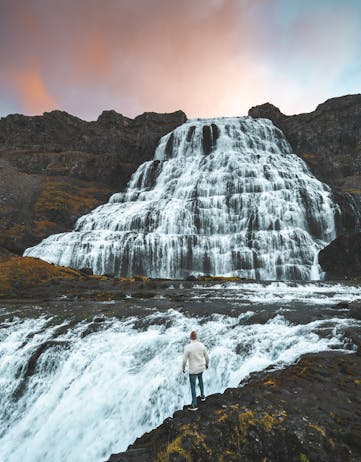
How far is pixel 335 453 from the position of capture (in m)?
5.35

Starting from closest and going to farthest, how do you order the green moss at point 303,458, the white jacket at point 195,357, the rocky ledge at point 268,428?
1. the green moss at point 303,458
2. the rocky ledge at point 268,428
3. the white jacket at point 195,357

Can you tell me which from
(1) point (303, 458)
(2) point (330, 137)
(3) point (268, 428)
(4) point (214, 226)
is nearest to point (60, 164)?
(4) point (214, 226)

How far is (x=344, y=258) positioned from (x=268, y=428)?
112 ft

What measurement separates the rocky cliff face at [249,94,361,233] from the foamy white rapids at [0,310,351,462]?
57304 millimetres

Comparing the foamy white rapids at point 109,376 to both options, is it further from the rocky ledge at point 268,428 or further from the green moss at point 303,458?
the green moss at point 303,458

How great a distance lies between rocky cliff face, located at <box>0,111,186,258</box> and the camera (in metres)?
54.4

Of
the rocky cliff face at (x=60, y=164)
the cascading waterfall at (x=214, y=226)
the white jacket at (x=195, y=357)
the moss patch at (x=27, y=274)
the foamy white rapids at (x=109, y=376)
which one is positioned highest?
the rocky cliff face at (x=60, y=164)

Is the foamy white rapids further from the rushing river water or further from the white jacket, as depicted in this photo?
the white jacket

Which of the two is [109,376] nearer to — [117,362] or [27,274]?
[117,362]

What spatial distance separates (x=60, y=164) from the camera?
7825cm

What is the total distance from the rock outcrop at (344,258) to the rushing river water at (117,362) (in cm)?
1970

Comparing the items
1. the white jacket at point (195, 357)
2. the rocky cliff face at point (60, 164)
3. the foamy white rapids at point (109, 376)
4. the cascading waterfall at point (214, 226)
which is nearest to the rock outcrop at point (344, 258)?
the cascading waterfall at point (214, 226)

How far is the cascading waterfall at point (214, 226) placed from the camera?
132 feet

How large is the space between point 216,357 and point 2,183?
61.9 metres
